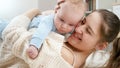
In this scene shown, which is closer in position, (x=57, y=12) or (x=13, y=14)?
(x=57, y=12)

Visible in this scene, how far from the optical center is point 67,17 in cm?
82

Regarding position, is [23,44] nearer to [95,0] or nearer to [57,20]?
[57,20]

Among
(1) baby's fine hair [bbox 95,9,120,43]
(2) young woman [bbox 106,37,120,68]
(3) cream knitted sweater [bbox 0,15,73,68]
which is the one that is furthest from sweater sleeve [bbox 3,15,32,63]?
(2) young woman [bbox 106,37,120,68]

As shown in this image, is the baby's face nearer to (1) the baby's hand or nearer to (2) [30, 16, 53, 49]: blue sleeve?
(2) [30, 16, 53, 49]: blue sleeve

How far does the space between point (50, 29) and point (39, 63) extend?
151mm

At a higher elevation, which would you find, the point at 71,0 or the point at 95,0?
the point at 71,0

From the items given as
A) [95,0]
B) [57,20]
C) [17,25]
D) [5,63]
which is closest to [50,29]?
[57,20]

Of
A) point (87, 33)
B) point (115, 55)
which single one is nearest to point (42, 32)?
point (87, 33)

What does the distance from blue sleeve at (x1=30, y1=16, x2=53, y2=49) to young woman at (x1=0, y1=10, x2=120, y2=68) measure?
0.02 metres

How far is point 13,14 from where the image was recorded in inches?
104

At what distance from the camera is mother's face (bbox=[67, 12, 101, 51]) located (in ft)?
2.83

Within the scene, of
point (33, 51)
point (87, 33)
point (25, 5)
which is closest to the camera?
point (33, 51)

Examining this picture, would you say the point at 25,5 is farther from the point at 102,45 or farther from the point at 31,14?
the point at 102,45

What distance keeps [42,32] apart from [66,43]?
16 centimetres
